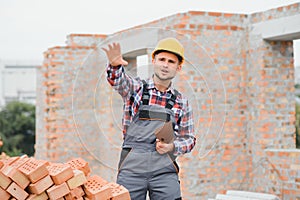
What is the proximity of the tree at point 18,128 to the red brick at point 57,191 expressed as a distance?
1834 cm

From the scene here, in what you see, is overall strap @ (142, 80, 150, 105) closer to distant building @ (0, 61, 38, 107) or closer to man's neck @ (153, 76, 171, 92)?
man's neck @ (153, 76, 171, 92)

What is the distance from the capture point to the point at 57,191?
7.12 ft

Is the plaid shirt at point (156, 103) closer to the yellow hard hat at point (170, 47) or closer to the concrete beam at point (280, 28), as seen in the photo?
the yellow hard hat at point (170, 47)

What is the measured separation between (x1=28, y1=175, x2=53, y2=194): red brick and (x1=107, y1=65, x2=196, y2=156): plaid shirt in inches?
15.6

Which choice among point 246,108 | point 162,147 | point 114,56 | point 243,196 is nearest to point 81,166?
point 162,147

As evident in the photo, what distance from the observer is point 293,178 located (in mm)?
4777

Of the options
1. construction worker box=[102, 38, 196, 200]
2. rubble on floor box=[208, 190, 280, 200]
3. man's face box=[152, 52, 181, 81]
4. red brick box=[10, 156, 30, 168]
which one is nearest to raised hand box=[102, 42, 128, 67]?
construction worker box=[102, 38, 196, 200]

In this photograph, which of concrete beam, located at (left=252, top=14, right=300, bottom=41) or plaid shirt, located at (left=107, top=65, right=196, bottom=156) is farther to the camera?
concrete beam, located at (left=252, top=14, right=300, bottom=41)

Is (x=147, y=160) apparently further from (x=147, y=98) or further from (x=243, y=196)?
(x=243, y=196)

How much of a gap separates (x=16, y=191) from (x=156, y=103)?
0.69 metres

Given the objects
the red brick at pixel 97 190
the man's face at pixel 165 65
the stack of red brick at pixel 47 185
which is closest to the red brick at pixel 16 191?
the stack of red brick at pixel 47 185

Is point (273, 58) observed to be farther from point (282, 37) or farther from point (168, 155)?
point (168, 155)

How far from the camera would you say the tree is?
67.0 feet

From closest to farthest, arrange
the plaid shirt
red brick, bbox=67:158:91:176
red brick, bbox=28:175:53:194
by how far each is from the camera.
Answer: red brick, bbox=28:175:53:194, the plaid shirt, red brick, bbox=67:158:91:176
